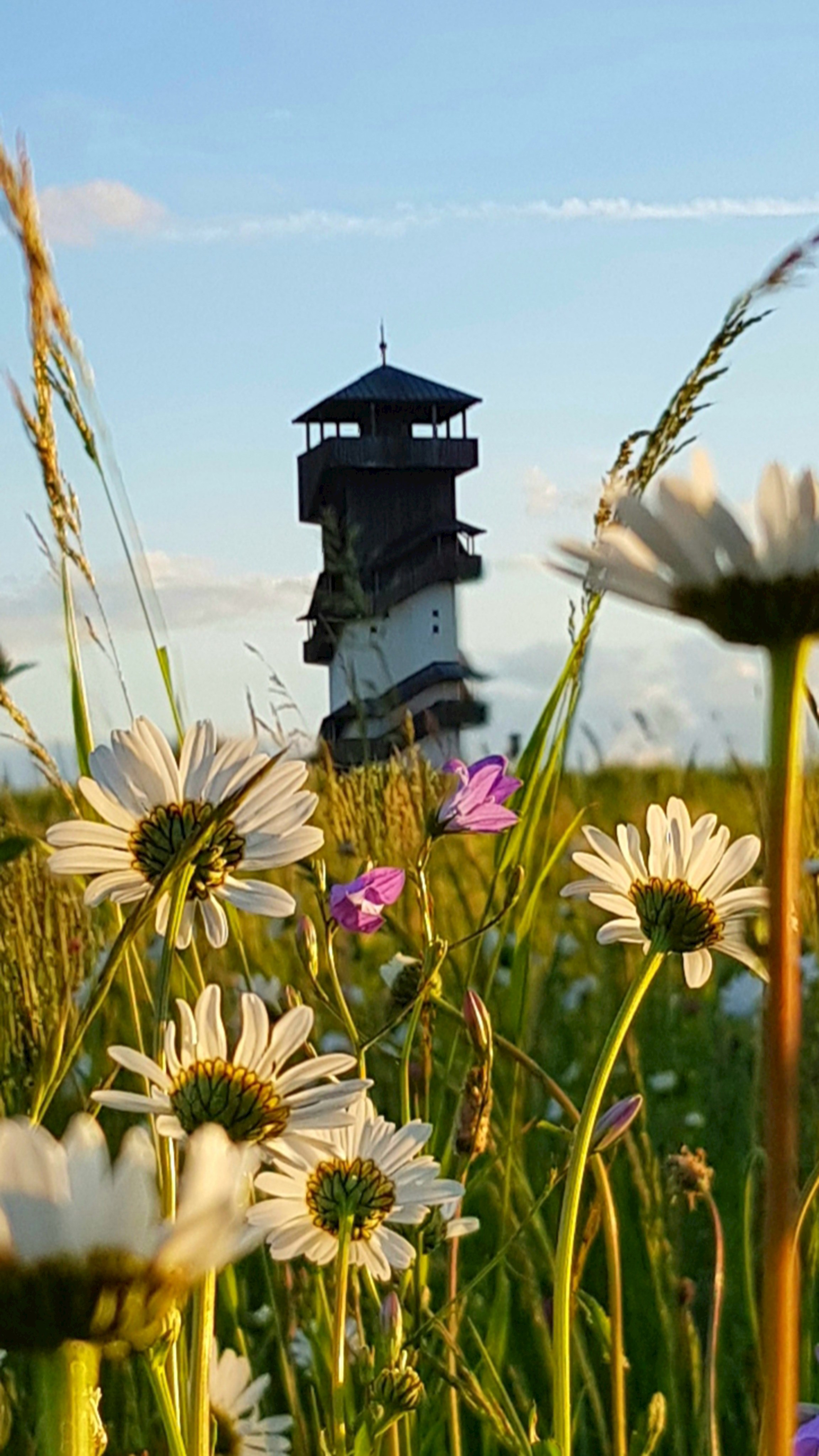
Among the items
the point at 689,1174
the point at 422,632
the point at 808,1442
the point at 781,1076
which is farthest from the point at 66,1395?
the point at 422,632

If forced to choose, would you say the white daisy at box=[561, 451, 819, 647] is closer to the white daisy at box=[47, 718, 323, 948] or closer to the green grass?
the green grass

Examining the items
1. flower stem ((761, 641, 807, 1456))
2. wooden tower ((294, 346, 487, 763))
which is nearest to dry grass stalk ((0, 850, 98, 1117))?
flower stem ((761, 641, 807, 1456))

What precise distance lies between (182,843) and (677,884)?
212mm

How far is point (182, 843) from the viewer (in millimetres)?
694

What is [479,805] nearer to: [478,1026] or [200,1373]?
[478,1026]

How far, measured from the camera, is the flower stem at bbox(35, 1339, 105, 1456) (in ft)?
1.24

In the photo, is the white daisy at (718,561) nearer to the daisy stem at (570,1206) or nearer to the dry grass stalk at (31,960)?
the daisy stem at (570,1206)

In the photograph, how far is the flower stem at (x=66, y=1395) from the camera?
379mm

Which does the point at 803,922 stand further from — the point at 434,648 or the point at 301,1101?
the point at 434,648

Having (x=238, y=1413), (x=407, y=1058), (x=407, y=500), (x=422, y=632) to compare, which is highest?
(x=407, y=500)

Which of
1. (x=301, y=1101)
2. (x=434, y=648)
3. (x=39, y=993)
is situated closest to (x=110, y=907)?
(x=39, y=993)

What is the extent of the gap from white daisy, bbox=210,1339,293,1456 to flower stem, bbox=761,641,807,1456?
1.96 feet

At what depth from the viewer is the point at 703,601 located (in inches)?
16.1

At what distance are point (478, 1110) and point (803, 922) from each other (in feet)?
2.47
